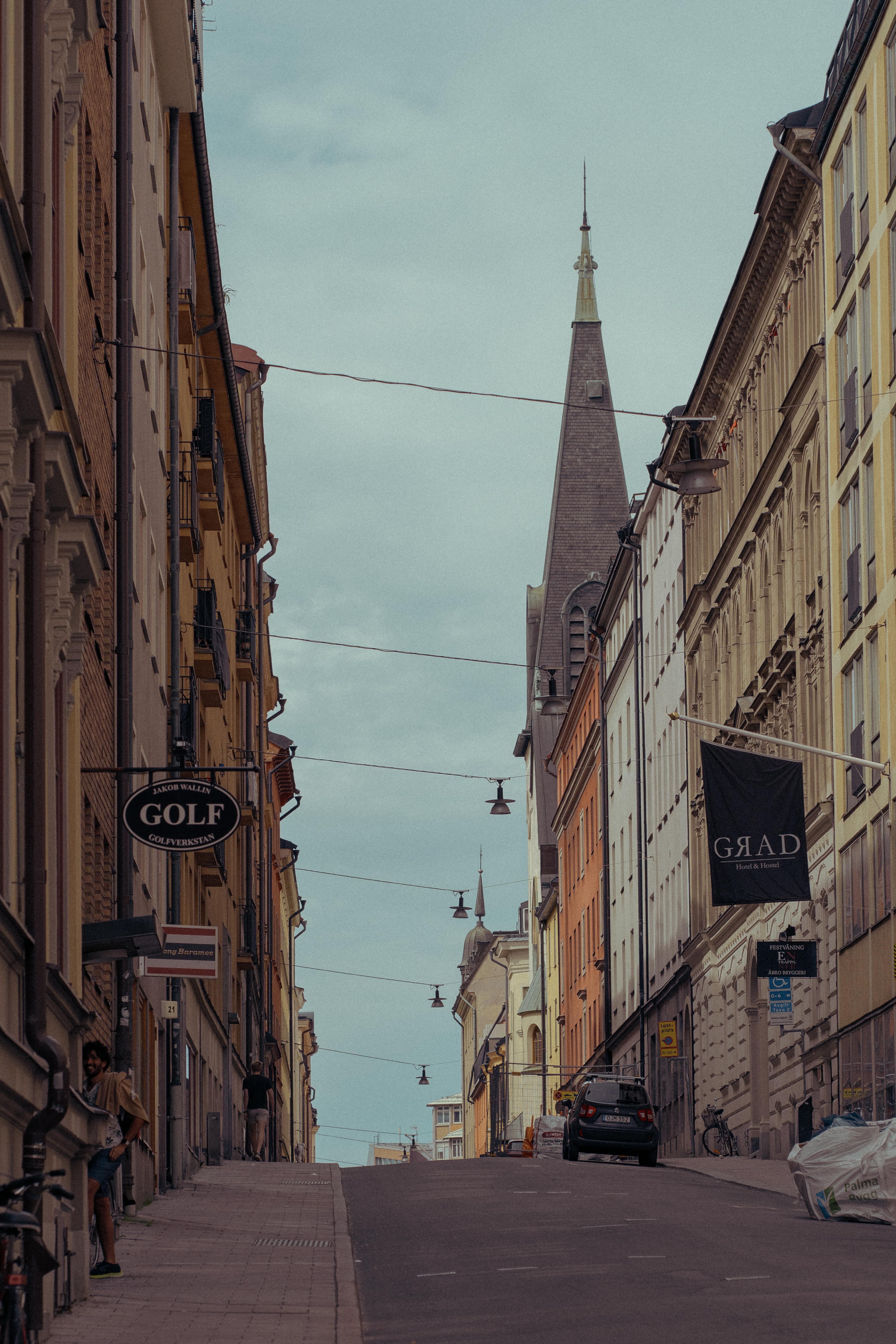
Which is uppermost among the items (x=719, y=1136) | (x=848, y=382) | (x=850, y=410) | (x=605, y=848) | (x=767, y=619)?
(x=848, y=382)

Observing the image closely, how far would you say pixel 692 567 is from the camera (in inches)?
2261

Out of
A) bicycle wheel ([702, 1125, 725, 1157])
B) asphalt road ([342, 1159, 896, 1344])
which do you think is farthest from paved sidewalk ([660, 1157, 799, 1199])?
asphalt road ([342, 1159, 896, 1344])

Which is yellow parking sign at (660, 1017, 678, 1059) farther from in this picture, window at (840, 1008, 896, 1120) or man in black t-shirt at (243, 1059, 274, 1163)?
window at (840, 1008, 896, 1120)

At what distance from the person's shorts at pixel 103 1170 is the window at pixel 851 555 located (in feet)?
80.9

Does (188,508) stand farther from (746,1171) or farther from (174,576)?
(746,1171)

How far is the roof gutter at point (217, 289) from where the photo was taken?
37.2 m

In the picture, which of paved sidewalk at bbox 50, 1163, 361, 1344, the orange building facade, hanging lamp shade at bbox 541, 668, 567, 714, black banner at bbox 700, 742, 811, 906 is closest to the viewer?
paved sidewalk at bbox 50, 1163, 361, 1344

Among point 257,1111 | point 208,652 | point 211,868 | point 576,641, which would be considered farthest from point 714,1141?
point 576,641

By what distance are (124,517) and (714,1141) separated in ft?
101

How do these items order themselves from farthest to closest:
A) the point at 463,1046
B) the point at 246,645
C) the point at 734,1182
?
1. the point at 463,1046
2. the point at 246,645
3. the point at 734,1182

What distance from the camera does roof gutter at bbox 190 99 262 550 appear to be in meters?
37.2

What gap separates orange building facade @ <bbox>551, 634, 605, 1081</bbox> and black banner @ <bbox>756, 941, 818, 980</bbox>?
38163 millimetres

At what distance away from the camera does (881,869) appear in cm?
3584

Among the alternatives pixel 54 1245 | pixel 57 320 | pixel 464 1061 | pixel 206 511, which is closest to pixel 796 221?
pixel 206 511
